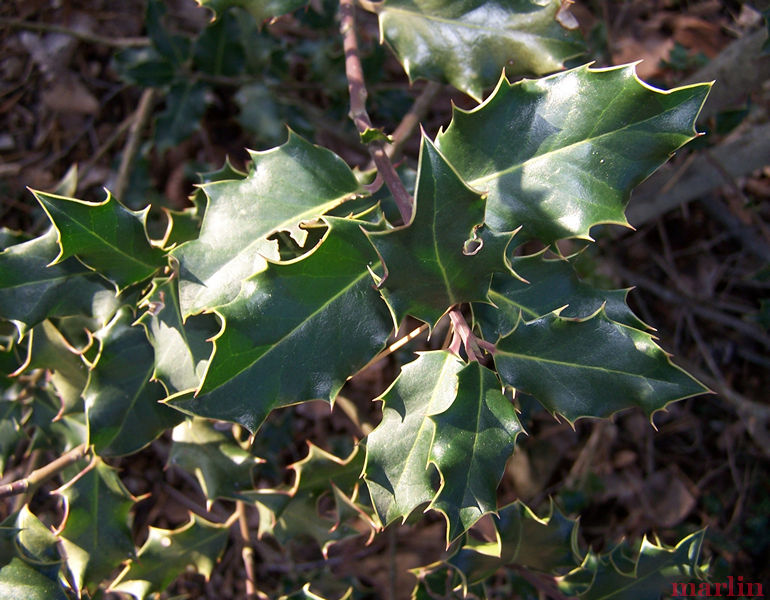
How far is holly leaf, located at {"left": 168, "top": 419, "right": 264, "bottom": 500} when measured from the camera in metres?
1.16

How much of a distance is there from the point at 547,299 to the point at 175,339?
54 centimetres

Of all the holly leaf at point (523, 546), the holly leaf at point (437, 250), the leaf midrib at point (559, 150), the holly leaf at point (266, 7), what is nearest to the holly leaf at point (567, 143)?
the leaf midrib at point (559, 150)

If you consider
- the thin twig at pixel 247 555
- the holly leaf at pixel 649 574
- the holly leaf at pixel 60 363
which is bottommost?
the thin twig at pixel 247 555

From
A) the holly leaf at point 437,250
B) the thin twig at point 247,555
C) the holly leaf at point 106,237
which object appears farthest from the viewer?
the thin twig at point 247,555

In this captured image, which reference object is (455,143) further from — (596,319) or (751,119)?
(751,119)

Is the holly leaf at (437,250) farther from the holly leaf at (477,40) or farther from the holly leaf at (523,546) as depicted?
the holly leaf at (523,546)

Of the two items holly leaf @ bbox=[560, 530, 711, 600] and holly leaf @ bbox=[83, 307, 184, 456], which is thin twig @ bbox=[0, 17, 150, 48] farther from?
holly leaf @ bbox=[560, 530, 711, 600]

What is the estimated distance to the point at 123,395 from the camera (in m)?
1.02

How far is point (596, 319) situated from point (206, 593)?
150 cm

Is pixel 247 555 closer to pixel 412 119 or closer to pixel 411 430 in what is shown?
pixel 411 430

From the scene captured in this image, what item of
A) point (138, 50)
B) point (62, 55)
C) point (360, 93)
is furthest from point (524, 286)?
point (62, 55)

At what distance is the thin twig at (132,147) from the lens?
5.63 feet

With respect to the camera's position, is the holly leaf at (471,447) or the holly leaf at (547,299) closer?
the holly leaf at (471,447)

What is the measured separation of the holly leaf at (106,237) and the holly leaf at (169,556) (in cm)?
51
